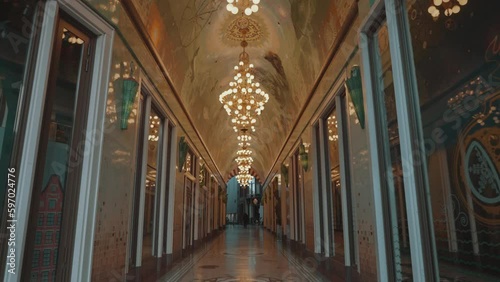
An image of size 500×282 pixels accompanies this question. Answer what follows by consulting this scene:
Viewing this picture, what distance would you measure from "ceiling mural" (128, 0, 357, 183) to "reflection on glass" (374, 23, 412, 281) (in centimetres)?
117

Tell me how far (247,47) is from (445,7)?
7.60 meters

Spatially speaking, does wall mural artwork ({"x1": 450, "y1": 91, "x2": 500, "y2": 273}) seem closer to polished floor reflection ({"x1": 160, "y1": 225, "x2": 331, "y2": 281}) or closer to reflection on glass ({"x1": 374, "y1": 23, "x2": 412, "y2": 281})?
reflection on glass ({"x1": 374, "y1": 23, "x2": 412, "y2": 281})

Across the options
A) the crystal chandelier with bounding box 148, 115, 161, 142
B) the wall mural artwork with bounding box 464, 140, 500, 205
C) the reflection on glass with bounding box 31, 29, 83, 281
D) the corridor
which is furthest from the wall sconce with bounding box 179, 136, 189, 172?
the wall mural artwork with bounding box 464, 140, 500, 205

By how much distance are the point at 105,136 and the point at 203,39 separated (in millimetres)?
4978

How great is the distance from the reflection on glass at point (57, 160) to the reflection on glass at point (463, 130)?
3283mm

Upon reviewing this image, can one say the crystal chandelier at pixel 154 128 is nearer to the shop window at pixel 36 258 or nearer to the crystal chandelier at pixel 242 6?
the crystal chandelier at pixel 242 6

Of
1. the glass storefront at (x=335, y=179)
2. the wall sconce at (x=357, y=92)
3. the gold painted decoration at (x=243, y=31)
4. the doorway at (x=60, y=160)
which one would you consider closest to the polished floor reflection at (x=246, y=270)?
the glass storefront at (x=335, y=179)

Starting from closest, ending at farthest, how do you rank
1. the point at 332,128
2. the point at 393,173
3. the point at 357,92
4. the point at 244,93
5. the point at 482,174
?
the point at 482,174, the point at 393,173, the point at 357,92, the point at 332,128, the point at 244,93

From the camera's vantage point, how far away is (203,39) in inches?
323

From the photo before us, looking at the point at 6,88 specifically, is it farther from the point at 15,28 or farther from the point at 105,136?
the point at 105,136

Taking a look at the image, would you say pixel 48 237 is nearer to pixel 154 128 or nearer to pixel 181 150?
pixel 154 128

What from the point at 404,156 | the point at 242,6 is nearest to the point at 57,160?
the point at 404,156

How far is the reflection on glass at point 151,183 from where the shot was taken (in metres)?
6.32

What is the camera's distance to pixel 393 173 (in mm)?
3465
